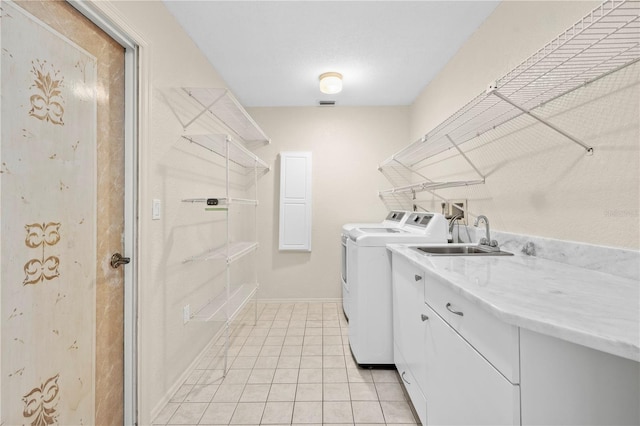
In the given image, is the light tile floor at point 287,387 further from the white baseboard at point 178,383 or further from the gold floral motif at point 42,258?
the gold floral motif at point 42,258

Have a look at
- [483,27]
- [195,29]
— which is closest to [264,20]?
[195,29]

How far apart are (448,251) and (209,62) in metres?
2.52

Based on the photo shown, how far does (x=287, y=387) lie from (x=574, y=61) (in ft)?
7.29

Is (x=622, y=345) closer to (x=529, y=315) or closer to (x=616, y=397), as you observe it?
(x=529, y=315)

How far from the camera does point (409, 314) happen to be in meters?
1.55

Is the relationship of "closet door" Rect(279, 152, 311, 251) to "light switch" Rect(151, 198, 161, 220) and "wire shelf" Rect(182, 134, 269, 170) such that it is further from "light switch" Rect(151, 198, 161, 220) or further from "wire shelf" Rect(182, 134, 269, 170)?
"light switch" Rect(151, 198, 161, 220)

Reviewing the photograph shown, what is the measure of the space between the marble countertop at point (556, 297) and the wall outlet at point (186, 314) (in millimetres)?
1611

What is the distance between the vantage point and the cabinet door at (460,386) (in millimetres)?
747

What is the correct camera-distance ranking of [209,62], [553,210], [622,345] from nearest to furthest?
[622,345] → [553,210] → [209,62]

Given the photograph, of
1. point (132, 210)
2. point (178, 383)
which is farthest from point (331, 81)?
point (178, 383)

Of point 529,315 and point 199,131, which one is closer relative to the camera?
point 529,315

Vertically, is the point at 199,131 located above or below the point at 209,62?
below

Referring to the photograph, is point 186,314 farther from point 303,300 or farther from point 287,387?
point 303,300

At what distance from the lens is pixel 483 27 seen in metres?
1.89
